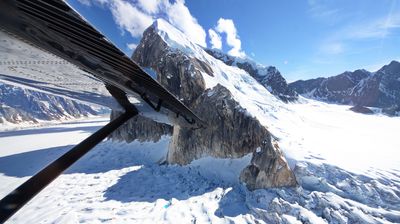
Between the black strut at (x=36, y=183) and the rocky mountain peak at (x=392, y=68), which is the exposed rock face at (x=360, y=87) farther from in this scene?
the black strut at (x=36, y=183)

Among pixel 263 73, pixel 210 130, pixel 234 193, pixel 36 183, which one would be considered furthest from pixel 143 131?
pixel 263 73

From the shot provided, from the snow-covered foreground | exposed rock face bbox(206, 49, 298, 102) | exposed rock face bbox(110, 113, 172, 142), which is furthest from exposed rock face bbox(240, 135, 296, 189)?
exposed rock face bbox(206, 49, 298, 102)

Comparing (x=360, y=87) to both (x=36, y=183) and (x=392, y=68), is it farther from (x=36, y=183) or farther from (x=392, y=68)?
(x=36, y=183)

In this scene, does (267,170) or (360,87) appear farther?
(360,87)

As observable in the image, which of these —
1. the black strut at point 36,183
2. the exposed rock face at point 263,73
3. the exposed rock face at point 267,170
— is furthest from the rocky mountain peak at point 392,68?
the black strut at point 36,183

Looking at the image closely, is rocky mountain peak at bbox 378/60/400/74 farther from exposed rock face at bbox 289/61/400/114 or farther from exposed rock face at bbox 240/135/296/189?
exposed rock face at bbox 240/135/296/189

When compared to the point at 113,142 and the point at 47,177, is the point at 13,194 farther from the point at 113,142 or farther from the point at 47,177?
the point at 113,142
